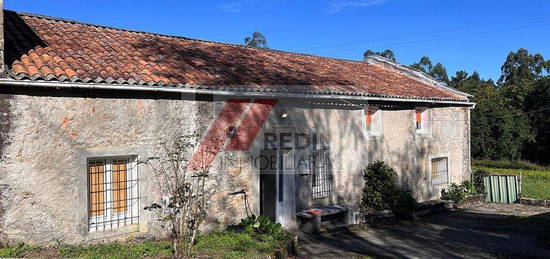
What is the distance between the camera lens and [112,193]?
8.37 metres

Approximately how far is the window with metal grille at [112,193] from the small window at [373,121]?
7.26m

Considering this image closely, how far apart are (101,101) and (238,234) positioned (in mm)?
3558

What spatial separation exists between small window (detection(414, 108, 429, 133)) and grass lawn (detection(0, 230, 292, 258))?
839 cm

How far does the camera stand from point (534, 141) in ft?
113

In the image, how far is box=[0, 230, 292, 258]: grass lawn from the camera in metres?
6.92

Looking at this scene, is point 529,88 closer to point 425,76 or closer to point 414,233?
point 425,76

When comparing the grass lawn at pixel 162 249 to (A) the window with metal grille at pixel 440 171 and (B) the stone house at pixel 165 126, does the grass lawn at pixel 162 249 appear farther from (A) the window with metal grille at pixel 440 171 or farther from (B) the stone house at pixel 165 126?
(A) the window with metal grille at pixel 440 171

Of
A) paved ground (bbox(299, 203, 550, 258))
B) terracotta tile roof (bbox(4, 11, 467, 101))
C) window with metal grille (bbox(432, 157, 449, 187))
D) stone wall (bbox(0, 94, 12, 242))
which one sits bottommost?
paved ground (bbox(299, 203, 550, 258))

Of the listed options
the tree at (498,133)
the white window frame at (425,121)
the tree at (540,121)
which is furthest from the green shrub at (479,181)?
the tree at (540,121)

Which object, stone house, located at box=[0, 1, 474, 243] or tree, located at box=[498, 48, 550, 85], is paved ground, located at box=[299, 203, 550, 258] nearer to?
stone house, located at box=[0, 1, 474, 243]

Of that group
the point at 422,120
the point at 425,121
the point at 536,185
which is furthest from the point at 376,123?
the point at 536,185

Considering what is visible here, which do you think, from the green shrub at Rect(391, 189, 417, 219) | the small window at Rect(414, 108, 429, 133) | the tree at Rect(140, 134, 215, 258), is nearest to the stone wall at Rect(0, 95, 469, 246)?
the tree at Rect(140, 134, 215, 258)

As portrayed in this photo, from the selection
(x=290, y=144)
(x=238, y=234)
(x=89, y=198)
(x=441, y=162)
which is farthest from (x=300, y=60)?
(x=89, y=198)

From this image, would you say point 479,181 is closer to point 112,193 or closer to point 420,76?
point 420,76
